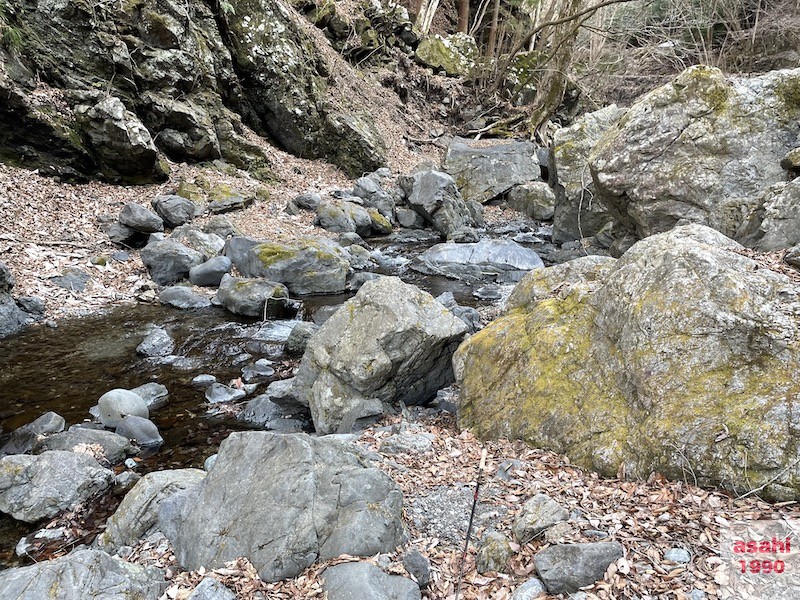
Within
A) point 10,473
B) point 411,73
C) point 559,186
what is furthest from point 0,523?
point 411,73

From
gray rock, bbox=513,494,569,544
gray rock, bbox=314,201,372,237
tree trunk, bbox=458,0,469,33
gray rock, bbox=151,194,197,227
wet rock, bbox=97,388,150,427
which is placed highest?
tree trunk, bbox=458,0,469,33

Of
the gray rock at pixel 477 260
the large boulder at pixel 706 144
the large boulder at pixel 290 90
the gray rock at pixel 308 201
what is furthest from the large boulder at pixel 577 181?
the large boulder at pixel 290 90

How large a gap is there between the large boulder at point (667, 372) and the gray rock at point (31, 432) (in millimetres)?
4476

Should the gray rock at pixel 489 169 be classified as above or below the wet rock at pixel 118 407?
above

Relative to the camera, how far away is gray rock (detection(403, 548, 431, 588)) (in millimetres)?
2955

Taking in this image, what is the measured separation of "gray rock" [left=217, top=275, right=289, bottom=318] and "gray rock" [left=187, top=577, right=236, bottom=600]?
658 centimetres

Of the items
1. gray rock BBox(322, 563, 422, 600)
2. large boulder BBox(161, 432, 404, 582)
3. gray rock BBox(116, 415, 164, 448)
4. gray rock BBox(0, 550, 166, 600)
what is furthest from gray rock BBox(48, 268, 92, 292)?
gray rock BBox(322, 563, 422, 600)

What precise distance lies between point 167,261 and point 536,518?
9295 mm

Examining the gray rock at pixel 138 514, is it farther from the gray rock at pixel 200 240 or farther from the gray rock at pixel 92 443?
the gray rock at pixel 200 240

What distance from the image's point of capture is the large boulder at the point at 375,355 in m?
5.52

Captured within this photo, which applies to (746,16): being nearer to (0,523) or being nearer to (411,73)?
(411,73)

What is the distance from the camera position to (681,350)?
3.65m

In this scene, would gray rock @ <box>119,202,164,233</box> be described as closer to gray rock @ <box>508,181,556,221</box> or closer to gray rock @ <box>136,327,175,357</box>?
gray rock @ <box>136,327,175,357</box>

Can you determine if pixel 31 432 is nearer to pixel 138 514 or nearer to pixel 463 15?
pixel 138 514
